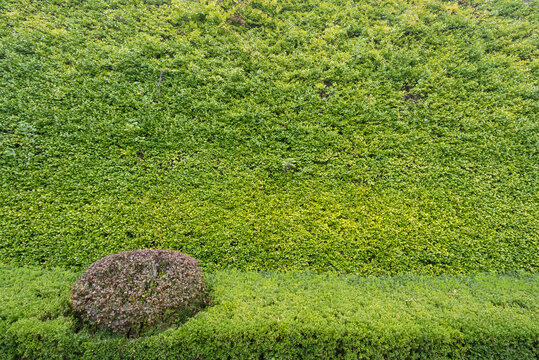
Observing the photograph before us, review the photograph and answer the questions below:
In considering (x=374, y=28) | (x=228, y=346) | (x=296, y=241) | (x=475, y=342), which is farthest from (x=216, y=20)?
(x=475, y=342)

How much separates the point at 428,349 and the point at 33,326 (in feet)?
16.2

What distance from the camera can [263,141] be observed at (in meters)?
5.47

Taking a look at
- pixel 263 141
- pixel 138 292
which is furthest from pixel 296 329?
pixel 263 141

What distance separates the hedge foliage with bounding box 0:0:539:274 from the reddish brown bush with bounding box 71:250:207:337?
3.95 feet

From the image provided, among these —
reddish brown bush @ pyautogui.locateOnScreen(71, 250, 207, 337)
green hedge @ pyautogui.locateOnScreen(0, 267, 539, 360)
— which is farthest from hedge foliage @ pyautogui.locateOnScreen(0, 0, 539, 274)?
reddish brown bush @ pyautogui.locateOnScreen(71, 250, 207, 337)

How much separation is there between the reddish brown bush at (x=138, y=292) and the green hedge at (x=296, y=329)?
18cm

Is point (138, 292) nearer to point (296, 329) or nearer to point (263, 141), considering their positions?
point (296, 329)

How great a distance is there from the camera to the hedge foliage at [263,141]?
15.7ft

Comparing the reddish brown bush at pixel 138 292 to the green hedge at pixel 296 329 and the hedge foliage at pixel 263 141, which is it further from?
the hedge foliage at pixel 263 141

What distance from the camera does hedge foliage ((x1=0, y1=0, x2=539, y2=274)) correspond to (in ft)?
15.7

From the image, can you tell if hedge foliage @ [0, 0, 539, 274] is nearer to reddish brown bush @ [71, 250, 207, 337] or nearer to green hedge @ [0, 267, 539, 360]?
green hedge @ [0, 267, 539, 360]

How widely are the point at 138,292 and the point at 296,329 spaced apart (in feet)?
7.02

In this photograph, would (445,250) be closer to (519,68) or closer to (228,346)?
(228,346)

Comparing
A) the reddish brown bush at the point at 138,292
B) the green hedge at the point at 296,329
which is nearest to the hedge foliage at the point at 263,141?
the green hedge at the point at 296,329
